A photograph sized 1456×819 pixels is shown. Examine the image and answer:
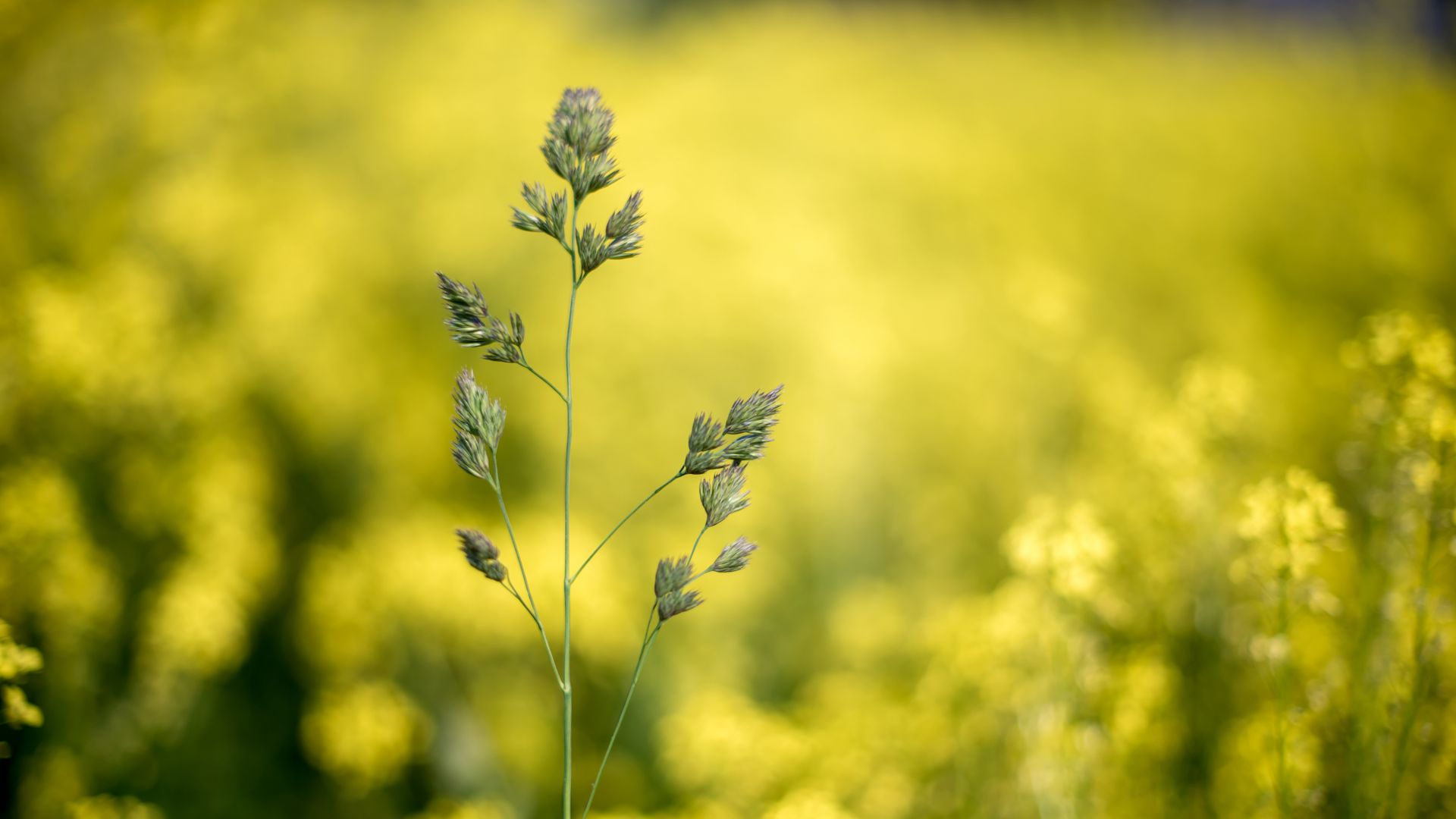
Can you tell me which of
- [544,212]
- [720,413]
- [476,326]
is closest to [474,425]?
[476,326]

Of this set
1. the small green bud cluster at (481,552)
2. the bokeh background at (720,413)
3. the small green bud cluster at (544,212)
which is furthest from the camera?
the bokeh background at (720,413)

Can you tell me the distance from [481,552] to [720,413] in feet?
16.8

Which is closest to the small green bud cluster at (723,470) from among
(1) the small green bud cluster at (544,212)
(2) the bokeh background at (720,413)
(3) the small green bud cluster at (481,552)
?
(3) the small green bud cluster at (481,552)

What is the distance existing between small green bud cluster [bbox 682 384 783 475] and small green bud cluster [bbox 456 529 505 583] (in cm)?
36

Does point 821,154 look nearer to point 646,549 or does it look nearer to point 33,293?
point 646,549

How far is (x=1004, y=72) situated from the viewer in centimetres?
1243

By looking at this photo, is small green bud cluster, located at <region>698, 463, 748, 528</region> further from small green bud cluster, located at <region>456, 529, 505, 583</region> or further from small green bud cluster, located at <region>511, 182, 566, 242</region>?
small green bud cluster, located at <region>511, 182, 566, 242</region>

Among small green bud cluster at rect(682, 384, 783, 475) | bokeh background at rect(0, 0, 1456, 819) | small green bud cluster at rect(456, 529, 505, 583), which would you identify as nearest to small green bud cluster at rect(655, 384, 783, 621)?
small green bud cluster at rect(682, 384, 783, 475)

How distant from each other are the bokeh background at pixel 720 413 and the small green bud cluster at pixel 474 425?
4.18ft

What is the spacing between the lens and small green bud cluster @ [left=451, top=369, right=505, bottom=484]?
1.23 meters

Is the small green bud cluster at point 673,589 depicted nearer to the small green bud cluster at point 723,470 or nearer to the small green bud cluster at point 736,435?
the small green bud cluster at point 723,470

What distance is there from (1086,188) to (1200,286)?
269 cm

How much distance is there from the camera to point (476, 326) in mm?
1256

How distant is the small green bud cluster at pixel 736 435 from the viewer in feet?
4.12
